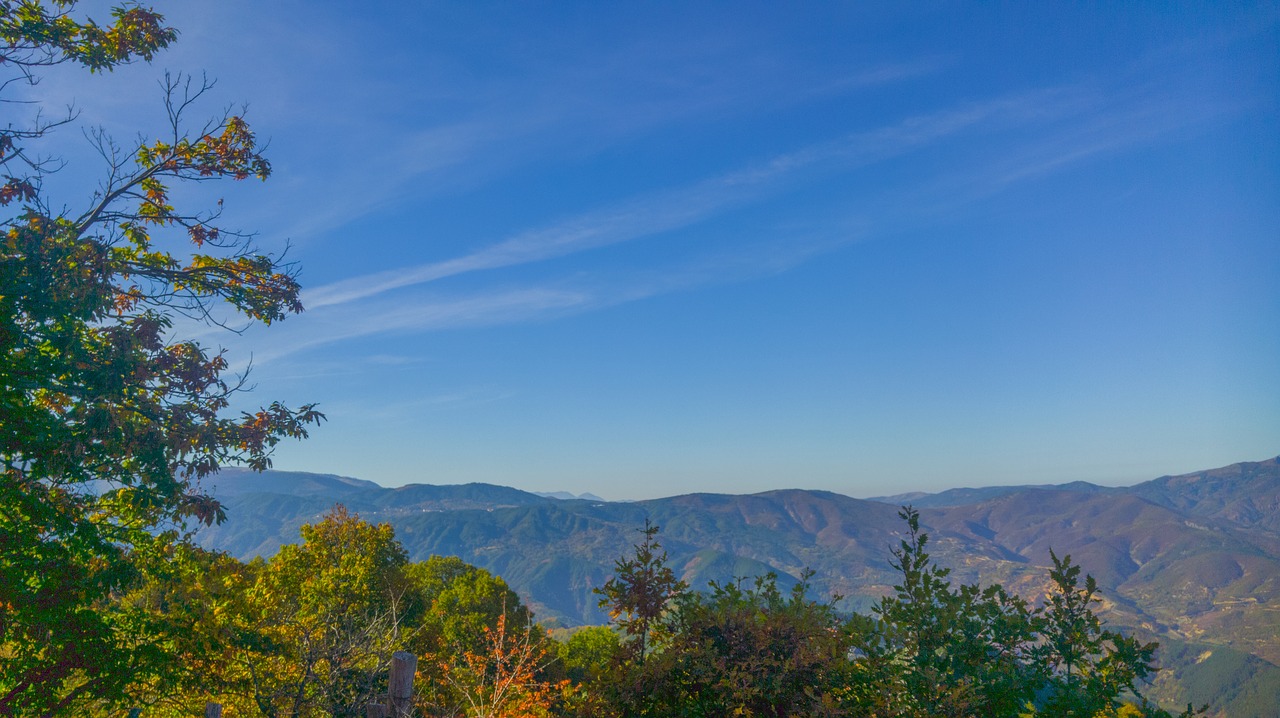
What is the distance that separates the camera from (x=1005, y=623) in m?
7.20

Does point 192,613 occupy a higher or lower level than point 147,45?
lower

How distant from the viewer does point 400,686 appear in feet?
26.8

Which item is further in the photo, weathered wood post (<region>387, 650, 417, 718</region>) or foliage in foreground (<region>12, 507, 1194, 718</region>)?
weathered wood post (<region>387, 650, 417, 718</region>)

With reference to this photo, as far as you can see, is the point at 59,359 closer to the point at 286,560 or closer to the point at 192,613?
the point at 192,613

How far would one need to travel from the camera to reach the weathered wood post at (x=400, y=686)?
26.3ft

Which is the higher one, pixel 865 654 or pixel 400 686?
pixel 865 654

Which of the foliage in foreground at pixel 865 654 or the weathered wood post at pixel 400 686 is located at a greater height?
the foliage in foreground at pixel 865 654

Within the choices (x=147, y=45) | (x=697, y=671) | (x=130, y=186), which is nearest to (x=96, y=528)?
(x=130, y=186)

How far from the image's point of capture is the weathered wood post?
8.03m

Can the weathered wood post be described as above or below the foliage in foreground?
below

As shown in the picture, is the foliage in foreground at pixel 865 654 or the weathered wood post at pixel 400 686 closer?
the foliage in foreground at pixel 865 654

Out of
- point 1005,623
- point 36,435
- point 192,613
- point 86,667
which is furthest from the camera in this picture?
point 192,613

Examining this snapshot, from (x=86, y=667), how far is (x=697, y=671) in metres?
11.6

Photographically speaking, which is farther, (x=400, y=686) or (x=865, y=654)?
(x=400, y=686)
